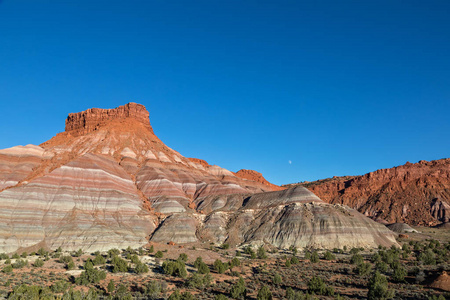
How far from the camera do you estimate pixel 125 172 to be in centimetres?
9219

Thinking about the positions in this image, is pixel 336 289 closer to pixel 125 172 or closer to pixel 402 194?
pixel 125 172

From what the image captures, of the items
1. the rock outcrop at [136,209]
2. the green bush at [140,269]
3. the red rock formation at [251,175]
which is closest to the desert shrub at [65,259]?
the rock outcrop at [136,209]

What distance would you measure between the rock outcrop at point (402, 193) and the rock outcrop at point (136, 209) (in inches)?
245

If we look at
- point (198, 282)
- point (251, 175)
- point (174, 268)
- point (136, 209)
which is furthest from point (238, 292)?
point (251, 175)

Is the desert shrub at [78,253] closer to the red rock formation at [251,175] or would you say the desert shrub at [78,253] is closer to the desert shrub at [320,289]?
the desert shrub at [320,289]

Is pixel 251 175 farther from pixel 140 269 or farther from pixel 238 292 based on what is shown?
pixel 238 292

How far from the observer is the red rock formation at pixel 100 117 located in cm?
12531

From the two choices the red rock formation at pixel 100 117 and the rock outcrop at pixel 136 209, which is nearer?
the rock outcrop at pixel 136 209

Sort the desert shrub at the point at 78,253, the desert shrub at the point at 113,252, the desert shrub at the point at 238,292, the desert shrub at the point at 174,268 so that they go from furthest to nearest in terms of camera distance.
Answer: the desert shrub at the point at 113,252, the desert shrub at the point at 78,253, the desert shrub at the point at 174,268, the desert shrub at the point at 238,292

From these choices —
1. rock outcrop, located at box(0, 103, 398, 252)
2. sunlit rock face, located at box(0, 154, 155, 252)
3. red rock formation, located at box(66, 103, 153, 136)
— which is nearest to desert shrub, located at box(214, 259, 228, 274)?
rock outcrop, located at box(0, 103, 398, 252)

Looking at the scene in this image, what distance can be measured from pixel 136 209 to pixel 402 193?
97.9 meters

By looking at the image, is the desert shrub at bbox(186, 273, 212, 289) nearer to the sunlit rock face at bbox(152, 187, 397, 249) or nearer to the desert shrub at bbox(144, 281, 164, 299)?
the desert shrub at bbox(144, 281, 164, 299)

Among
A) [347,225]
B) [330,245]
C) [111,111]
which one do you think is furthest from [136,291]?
[111,111]

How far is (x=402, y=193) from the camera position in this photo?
118 meters
